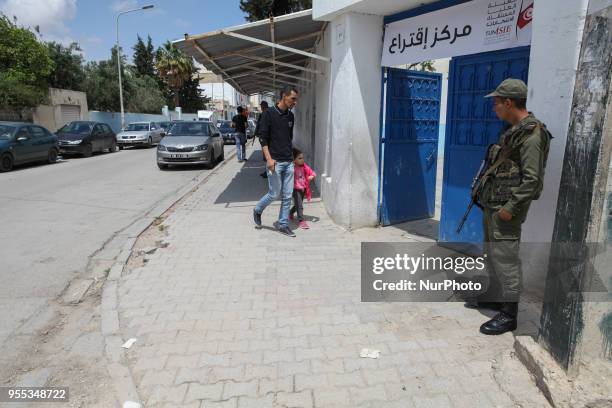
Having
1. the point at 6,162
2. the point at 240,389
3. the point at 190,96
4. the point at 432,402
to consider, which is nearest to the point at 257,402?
the point at 240,389

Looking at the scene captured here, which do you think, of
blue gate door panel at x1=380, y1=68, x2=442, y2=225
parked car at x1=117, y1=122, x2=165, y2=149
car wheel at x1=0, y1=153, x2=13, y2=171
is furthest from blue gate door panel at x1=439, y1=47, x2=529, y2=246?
parked car at x1=117, y1=122, x2=165, y2=149

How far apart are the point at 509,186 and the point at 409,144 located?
339 centimetres

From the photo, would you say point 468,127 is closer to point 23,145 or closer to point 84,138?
point 23,145

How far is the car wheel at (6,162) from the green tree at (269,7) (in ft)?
48.6

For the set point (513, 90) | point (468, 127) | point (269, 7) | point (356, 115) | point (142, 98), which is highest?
point (269, 7)

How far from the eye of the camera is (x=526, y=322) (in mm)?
3342

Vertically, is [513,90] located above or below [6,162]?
above

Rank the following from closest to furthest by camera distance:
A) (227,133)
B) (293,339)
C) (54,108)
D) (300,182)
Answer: (293,339) → (300,182) → (54,108) → (227,133)

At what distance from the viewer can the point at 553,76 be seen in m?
3.28

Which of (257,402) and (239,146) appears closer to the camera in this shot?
(257,402)

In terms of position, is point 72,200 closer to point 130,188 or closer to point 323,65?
point 130,188

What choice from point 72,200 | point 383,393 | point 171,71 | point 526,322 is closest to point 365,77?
point 526,322

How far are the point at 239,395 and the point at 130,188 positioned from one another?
8834mm

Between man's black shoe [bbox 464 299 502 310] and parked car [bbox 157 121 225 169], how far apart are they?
36.4 ft
